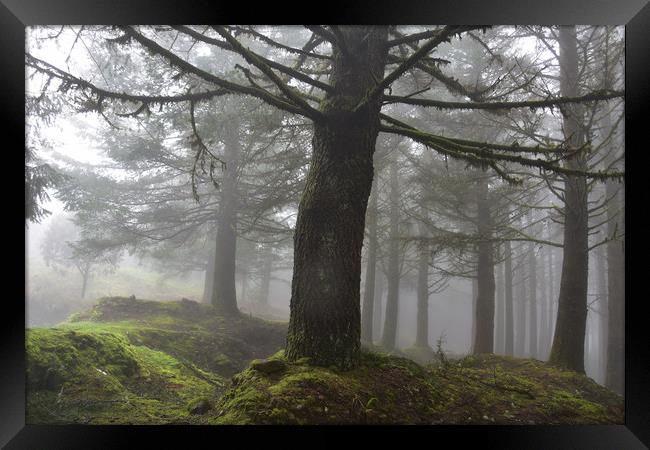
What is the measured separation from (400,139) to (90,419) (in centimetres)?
625

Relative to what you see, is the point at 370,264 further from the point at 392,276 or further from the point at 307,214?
the point at 307,214

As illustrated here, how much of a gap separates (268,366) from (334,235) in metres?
1.00

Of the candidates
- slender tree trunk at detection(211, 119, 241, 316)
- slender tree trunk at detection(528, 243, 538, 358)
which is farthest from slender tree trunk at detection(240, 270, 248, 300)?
slender tree trunk at detection(528, 243, 538, 358)

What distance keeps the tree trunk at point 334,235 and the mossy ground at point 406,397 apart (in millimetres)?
200

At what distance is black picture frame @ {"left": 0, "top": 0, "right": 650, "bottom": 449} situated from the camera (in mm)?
2391

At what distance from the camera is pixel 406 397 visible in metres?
2.57

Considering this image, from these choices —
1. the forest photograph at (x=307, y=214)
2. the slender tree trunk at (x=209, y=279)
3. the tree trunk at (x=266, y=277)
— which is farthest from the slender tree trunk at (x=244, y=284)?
the slender tree trunk at (x=209, y=279)

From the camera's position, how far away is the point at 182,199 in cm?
670

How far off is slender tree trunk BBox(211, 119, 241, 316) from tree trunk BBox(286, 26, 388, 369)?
3.63m

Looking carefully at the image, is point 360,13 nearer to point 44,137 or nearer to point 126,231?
point 44,137

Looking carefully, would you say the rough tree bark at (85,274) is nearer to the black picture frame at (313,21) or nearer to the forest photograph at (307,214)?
the forest photograph at (307,214)

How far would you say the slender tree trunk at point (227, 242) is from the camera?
6145 millimetres

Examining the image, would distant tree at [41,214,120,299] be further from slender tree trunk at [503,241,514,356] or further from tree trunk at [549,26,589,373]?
slender tree trunk at [503,241,514,356]

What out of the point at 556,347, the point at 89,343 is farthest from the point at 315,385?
the point at 556,347
